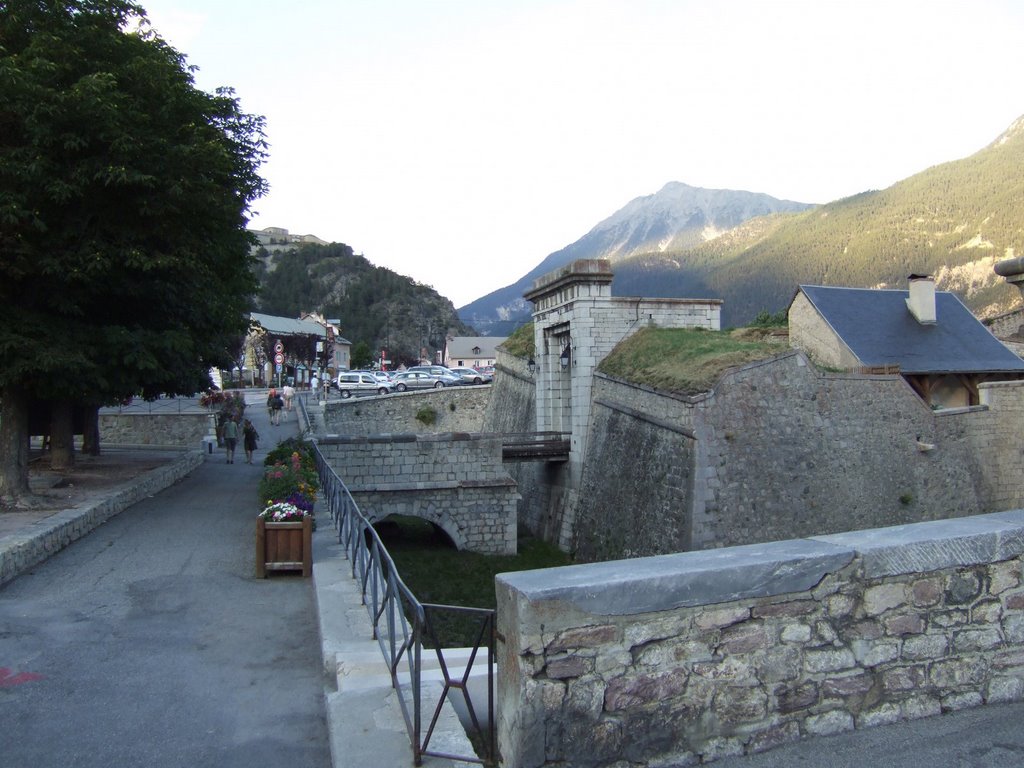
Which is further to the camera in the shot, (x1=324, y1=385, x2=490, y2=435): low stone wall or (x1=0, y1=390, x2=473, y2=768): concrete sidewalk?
(x1=324, y1=385, x2=490, y2=435): low stone wall

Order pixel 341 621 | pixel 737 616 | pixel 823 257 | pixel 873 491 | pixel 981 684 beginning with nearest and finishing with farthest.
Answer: pixel 737 616 < pixel 981 684 < pixel 341 621 < pixel 873 491 < pixel 823 257

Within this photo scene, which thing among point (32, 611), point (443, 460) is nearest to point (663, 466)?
point (443, 460)

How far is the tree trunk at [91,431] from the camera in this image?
73.7 feet

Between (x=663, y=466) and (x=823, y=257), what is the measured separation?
79.6 m

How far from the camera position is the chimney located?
25.0m

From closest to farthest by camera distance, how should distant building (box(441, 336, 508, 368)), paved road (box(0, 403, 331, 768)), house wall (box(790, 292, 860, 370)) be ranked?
paved road (box(0, 403, 331, 768))
house wall (box(790, 292, 860, 370))
distant building (box(441, 336, 508, 368))

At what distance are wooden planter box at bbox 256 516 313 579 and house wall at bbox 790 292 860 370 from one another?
1746 centimetres

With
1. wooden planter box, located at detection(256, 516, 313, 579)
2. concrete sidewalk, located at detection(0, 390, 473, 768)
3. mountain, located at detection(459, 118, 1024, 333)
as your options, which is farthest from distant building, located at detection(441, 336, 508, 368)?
wooden planter box, located at detection(256, 516, 313, 579)

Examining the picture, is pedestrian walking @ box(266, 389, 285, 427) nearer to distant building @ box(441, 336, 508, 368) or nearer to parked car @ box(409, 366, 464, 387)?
parked car @ box(409, 366, 464, 387)

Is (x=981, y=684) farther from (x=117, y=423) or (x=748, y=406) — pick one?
(x=117, y=423)

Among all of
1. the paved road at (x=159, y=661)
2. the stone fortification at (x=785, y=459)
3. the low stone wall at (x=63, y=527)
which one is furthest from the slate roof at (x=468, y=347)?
the paved road at (x=159, y=661)

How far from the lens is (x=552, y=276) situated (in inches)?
928

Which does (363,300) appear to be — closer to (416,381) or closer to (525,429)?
(416,381)

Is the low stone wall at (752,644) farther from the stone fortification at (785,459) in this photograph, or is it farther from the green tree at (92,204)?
the stone fortification at (785,459)
